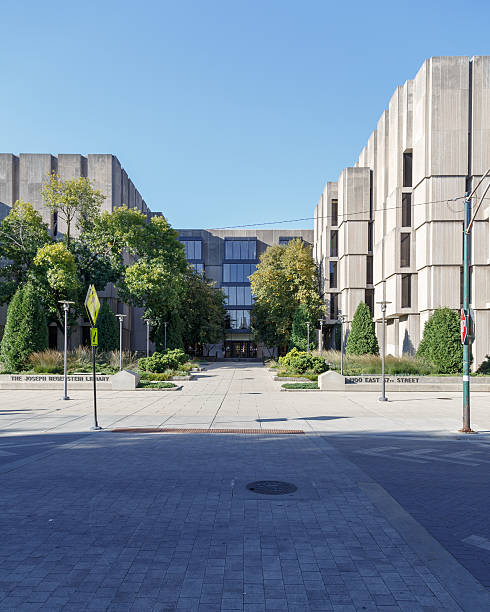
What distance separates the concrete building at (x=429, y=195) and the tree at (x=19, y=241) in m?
27.2

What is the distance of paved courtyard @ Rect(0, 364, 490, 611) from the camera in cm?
407

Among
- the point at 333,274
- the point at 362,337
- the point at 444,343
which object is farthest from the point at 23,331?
the point at 333,274

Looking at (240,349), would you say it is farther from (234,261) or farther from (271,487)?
(271,487)

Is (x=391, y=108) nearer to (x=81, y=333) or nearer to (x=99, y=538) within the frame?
(x=81, y=333)

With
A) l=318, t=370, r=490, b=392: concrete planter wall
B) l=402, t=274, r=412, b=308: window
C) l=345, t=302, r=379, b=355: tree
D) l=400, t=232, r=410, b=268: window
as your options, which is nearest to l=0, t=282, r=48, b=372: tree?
l=318, t=370, r=490, b=392: concrete planter wall

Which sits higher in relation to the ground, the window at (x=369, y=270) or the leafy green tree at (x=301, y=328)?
the window at (x=369, y=270)

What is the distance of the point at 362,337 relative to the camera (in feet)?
125

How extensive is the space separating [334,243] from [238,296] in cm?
2342

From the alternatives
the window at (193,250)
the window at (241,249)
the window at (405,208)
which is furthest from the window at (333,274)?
the window at (193,250)

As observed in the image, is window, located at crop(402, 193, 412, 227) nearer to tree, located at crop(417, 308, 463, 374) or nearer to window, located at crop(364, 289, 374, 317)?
window, located at crop(364, 289, 374, 317)

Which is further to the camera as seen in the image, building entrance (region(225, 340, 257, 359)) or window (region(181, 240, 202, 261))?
window (region(181, 240, 202, 261))

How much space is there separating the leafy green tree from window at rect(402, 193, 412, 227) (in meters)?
14.3

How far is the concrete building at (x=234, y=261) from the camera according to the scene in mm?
72062

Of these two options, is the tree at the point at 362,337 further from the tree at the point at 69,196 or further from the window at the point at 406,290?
the tree at the point at 69,196
